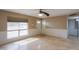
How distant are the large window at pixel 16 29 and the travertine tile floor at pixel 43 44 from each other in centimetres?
14

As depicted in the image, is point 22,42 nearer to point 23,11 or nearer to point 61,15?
point 23,11

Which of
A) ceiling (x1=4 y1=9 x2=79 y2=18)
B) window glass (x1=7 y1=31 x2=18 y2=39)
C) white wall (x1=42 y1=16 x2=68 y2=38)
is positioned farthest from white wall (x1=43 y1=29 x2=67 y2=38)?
window glass (x1=7 y1=31 x2=18 y2=39)

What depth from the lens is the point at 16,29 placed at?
144 cm

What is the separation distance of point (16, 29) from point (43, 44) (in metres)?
0.52

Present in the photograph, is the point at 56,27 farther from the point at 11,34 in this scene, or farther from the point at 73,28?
the point at 11,34

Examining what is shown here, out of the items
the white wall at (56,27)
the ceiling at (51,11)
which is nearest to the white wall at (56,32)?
the white wall at (56,27)

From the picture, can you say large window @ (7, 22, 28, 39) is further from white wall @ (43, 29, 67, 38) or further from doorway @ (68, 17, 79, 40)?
doorway @ (68, 17, 79, 40)

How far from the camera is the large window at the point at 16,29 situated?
139cm

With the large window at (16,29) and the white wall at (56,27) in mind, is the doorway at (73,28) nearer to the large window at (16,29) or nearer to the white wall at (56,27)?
the white wall at (56,27)

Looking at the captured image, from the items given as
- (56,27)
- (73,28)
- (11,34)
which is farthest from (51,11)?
(11,34)
